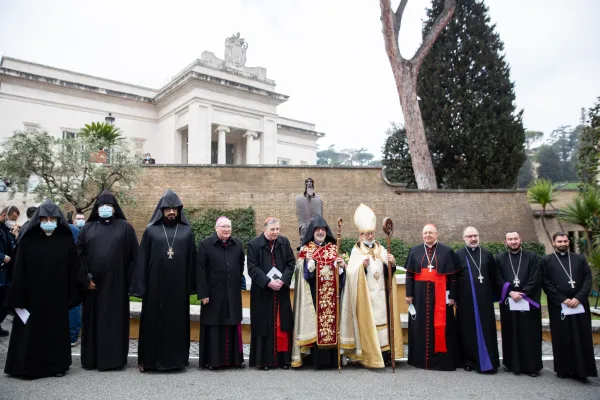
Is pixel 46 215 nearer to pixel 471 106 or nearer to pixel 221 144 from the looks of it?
pixel 471 106

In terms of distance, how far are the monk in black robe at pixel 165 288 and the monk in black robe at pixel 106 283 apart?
245 mm

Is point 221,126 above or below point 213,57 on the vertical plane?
below

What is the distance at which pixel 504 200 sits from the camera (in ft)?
60.2

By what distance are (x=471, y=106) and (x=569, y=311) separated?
16.2 metres

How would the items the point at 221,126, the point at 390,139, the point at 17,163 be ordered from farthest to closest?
the point at 221,126 < the point at 390,139 < the point at 17,163

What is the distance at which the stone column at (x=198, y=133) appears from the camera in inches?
1041

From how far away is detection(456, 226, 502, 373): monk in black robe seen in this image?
5.70 meters

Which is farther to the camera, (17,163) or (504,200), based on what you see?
(504,200)

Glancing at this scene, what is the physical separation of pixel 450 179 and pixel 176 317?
17608mm

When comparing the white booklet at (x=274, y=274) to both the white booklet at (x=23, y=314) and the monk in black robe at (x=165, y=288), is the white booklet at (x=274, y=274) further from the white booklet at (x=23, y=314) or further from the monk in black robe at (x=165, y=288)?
the white booklet at (x=23, y=314)

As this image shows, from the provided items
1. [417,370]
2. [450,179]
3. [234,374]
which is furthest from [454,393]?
[450,179]

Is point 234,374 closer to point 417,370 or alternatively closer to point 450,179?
point 417,370

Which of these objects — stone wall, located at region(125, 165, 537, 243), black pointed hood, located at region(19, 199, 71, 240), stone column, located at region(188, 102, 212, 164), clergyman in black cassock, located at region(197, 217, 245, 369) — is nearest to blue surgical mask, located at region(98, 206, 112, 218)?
black pointed hood, located at region(19, 199, 71, 240)

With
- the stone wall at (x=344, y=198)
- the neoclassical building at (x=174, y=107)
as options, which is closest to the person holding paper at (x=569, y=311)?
the stone wall at (x=344, y=198)
